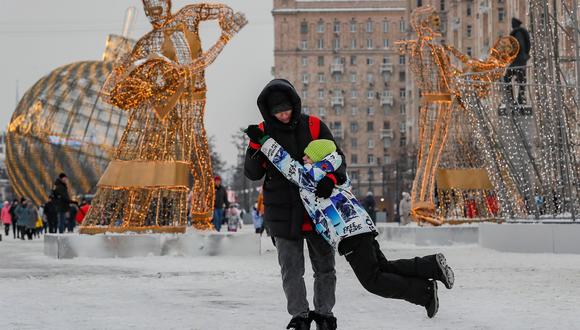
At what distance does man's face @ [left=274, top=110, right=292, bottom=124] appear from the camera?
22.0 ft

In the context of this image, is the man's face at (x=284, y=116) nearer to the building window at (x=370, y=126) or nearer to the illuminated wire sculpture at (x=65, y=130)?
the illuminated wire sculpture at (x=65, y=130)

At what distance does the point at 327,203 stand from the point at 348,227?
0.18 metres

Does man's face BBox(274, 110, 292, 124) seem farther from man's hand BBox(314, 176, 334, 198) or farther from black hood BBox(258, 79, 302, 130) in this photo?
man's hand BBox(314, 176, 334, 198)

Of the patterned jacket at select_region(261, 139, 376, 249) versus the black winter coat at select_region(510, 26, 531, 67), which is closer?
the patterned jacket at select_region(261, 139, 376, 249)

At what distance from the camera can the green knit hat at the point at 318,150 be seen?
658 cm

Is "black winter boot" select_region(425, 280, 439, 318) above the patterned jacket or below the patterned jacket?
below

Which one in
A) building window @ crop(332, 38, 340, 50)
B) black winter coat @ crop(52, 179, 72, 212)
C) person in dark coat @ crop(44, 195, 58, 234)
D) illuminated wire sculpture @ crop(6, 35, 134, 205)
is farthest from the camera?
building window @ crop(332, 38, 340, 50)

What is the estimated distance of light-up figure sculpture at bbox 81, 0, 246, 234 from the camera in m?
17.2

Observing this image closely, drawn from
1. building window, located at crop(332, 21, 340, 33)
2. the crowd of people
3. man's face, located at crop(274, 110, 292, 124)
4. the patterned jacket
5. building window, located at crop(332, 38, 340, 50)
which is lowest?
the crowd of people

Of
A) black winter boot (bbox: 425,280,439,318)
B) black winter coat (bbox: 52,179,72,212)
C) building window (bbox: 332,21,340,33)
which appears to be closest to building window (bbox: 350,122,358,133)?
building window (bbox: 332,21,340,33)

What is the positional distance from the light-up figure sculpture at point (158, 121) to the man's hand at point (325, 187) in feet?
35.5

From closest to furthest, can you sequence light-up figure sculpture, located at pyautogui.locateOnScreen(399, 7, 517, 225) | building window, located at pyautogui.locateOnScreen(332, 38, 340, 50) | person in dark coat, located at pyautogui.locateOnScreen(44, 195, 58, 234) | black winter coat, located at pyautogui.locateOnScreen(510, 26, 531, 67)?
light-up figure sculpture, located at pyautogui.locateOnScreen(399, 7, 517, 225)
black winter coat, located at pyautogui.locateOnScreen(510, 26, 531, 67)
person in dark coat, located at pyautogui.locateOnScreen(44, 195, 58, 234)
building window, located at pyautogui.locateOnScreen(332, 38, 340, 50)

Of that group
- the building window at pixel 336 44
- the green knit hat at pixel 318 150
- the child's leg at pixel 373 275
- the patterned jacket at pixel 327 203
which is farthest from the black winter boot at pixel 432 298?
the building window at pixel 336 44

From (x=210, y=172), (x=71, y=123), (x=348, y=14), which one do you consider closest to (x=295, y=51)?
(x=348, y=14)
